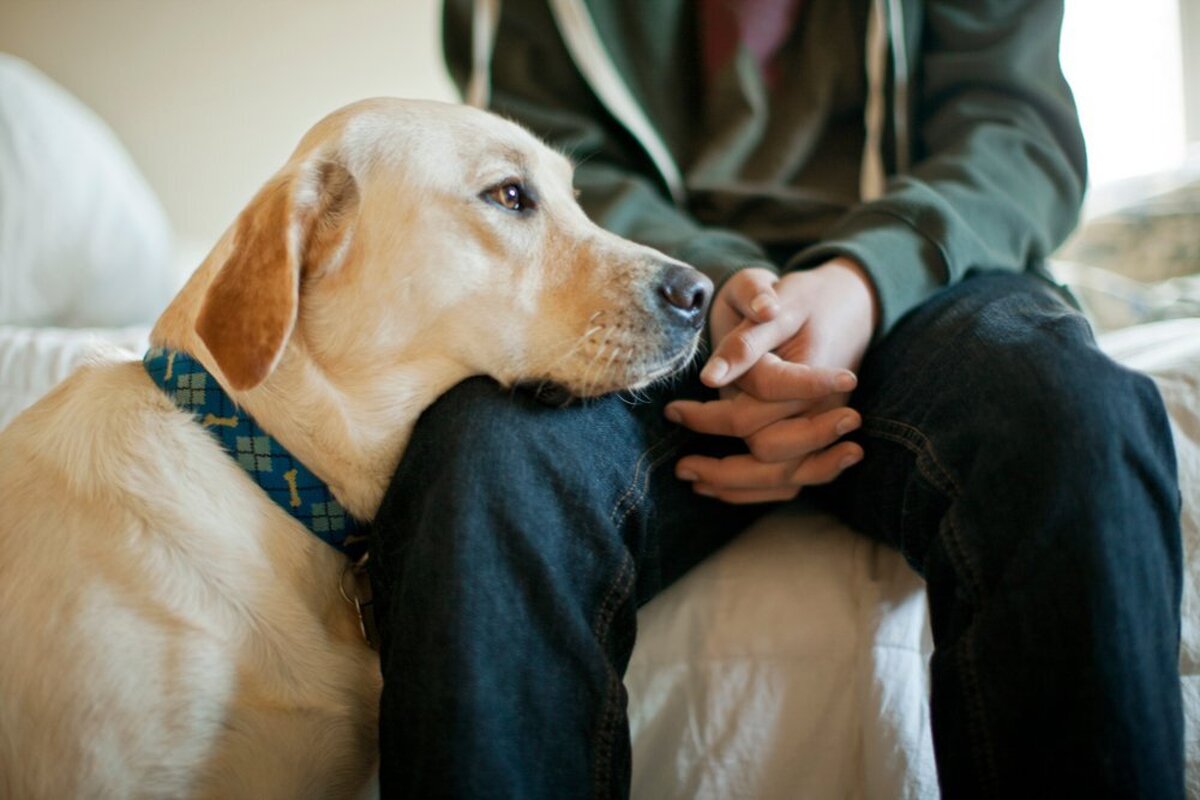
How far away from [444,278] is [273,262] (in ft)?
0.56

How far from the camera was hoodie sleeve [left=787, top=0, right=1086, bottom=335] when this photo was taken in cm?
100

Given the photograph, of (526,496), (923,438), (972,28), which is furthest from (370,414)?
(972,28)

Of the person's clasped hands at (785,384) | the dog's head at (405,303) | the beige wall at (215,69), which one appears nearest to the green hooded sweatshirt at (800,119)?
the person's clasped hands at (785,384)

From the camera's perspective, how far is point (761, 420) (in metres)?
0.91

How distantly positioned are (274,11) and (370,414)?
2.29m

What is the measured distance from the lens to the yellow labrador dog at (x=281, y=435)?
0.74 meters

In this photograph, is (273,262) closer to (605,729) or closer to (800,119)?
(605,729)

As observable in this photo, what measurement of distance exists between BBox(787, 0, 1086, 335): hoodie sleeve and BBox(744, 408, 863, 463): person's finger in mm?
152

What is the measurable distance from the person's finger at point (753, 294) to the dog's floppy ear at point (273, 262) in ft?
1.46

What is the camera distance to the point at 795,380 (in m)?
0.88

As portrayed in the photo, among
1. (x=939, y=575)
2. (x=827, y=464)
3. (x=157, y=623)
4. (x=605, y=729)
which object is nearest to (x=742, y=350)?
(x=827, y=464)

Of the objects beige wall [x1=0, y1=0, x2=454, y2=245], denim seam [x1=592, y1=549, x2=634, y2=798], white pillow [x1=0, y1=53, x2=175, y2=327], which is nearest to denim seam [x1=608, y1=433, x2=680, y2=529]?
denim seam [x1=592, y1=549, x2=634, y2=798]

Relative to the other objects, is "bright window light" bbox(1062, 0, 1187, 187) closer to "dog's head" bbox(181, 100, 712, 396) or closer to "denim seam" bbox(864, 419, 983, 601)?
"denim seam" bbox(864, 419, 983, 601)

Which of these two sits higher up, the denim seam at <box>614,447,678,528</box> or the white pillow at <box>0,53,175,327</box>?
Result: the white pillow at <box>0,53,175,327</box>
